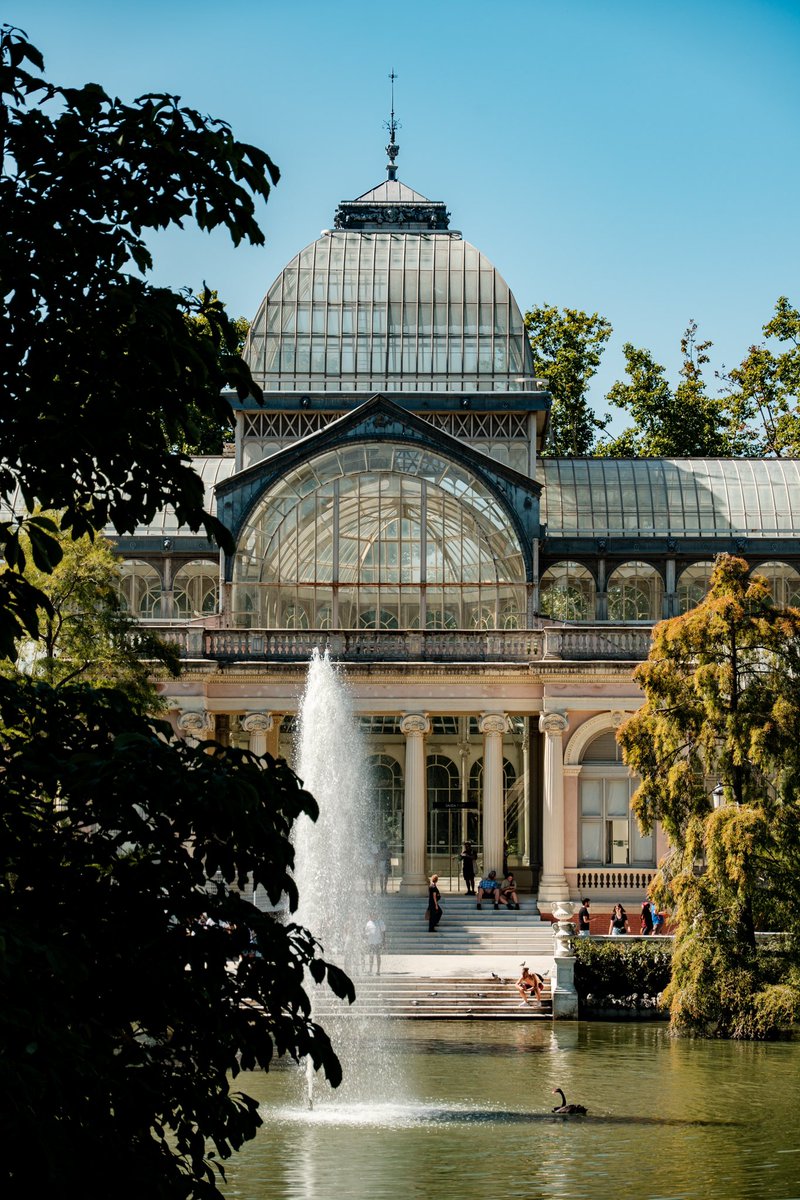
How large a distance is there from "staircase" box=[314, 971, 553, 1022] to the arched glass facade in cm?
1354

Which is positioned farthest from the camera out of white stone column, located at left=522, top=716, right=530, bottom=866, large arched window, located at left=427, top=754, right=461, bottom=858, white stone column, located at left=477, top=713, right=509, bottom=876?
large arched window, located at left=427, top=754, right=461, bottom=858

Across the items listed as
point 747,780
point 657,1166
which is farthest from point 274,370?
point 657,1166

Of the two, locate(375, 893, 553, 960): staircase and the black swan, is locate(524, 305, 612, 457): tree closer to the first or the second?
locate(375, 893, 553, 960): staircase

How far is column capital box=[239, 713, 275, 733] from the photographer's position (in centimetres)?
4525

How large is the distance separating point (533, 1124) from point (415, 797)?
22.4m

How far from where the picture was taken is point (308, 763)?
119 feet

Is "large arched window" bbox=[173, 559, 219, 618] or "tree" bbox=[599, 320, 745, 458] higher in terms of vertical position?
"tree" bbox=[599, 320, 745, 458]

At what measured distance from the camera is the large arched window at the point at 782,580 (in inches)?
2023

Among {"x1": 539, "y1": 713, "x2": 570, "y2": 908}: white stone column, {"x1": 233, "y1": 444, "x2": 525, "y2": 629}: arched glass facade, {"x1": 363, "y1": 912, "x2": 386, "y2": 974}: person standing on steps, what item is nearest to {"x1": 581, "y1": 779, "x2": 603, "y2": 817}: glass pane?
{"x1": 539, "y1": 713, "x2": 570, "y2": 908}: white stone column

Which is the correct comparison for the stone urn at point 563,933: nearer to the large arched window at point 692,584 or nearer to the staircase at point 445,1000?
the staircase at point 445,1000

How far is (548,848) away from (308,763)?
33.6 feet

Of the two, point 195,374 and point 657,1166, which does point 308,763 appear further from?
point 195,374

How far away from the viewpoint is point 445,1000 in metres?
35.3

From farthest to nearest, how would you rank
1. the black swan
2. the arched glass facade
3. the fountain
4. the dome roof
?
the dome roof < the arched glass facade < the fountain < the black swan
